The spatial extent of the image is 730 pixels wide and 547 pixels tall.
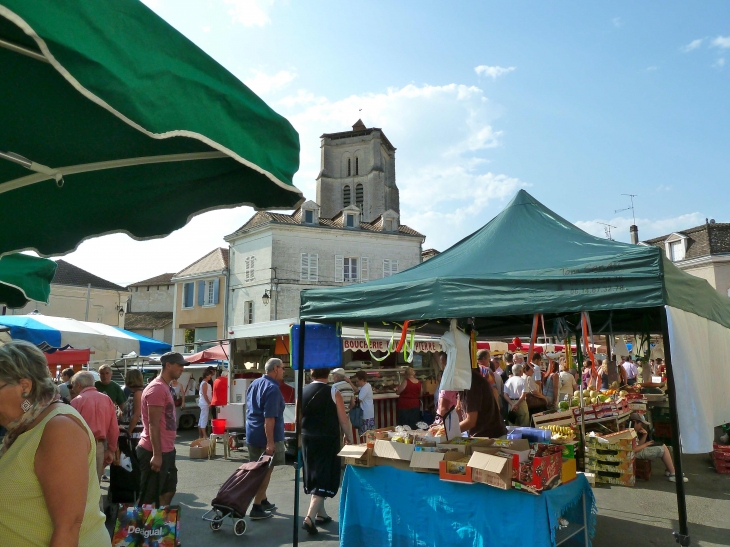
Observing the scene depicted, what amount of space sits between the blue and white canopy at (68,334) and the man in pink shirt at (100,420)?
2.84 m

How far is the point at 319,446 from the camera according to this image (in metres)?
5.78

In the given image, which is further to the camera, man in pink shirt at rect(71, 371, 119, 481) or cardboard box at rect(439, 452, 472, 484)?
man in pink shirt at rect(71, 371, 119, 481)

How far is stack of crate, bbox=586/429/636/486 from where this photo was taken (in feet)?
24.9

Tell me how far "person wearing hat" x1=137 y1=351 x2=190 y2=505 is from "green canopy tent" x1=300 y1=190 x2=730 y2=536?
1.42 m

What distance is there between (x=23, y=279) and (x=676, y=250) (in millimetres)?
42127

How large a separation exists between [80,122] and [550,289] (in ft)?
12.1

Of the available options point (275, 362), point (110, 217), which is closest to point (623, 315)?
point (275, 362)

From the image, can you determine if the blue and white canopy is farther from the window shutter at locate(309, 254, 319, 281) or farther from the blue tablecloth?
the window shutter at locate(309, 254, 319, 281)

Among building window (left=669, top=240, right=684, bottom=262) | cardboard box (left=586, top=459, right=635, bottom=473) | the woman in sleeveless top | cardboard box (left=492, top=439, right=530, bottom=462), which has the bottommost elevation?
cardboard box (left=586, top=459, right=635, bottom=473)

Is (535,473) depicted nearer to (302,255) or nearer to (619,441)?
(619,441)

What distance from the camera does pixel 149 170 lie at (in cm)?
212

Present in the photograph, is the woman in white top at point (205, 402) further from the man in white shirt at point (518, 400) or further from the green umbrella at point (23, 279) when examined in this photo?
the green umbrella at point (23, 279)

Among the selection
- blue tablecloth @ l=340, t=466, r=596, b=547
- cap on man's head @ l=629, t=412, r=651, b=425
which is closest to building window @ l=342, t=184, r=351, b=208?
cap on man's head @ l=629, t=412, r=651, b=425

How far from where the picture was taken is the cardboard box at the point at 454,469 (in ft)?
14.1
